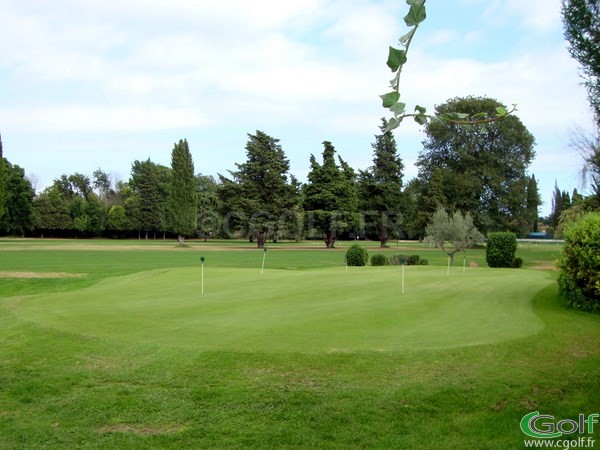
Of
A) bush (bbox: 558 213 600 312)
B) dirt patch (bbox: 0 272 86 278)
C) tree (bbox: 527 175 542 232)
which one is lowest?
dirt patch (bbox: 0 272 86 278)

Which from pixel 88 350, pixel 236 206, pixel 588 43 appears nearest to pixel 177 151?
pixel 236 206

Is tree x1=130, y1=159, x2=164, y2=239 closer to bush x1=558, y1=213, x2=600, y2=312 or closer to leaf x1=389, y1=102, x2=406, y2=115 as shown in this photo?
bush x1=558, y1=213, x2=600, y2=312

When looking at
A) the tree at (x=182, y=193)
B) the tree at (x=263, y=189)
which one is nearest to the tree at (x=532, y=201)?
the tree at (x=263, y=189)

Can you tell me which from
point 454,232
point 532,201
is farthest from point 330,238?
point 454,232

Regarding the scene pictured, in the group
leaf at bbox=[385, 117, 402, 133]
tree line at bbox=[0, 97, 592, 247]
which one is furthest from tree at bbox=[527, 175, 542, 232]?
leaf at bbox=[385, 117, 402, 133]

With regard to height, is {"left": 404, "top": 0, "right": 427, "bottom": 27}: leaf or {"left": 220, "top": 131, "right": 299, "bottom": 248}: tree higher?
{"left": 220, "top": 131, "right": 299, "bottom": 248}: tree

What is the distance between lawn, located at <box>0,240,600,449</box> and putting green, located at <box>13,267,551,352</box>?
2.4 inches

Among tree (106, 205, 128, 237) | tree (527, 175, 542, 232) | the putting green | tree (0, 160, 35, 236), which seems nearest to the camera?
the putting green

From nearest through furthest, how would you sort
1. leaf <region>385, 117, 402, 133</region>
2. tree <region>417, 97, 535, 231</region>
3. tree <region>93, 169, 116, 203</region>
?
leaf <region>385, 117, 402, 133</region>, tree <region>417, 97, 535, 231</region>, tree <region>93, 169, 116, 203</region>

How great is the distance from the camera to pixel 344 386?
6148mm

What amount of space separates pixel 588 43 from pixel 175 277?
16144mm

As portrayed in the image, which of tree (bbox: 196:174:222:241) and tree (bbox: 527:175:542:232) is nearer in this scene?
tree (bbox: 527:175:542:232)

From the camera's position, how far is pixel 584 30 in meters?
16.0

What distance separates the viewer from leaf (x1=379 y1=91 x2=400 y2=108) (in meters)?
Result: 2.29
